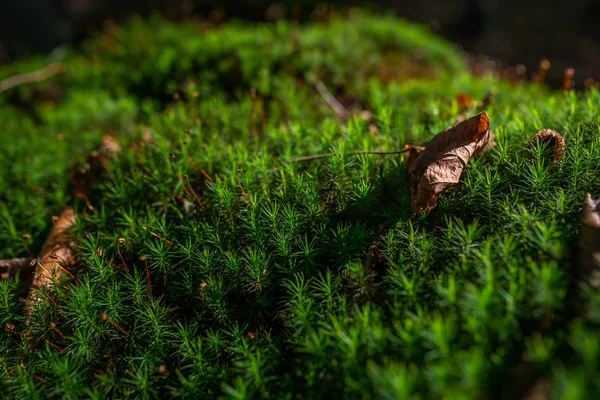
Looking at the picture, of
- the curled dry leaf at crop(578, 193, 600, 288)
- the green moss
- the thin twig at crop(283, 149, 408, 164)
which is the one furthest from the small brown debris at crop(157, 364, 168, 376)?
the curled dry leaf at crop(578, 193, 600, 288)

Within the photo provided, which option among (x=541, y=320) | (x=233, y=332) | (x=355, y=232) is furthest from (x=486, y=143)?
(x=233, y=332)

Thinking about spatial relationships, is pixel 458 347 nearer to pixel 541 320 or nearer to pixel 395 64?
pixel 541 320

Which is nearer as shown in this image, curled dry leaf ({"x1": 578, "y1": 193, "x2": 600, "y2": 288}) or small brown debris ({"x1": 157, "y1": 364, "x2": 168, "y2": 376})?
curled dry leaf ({"x1": 578, "y1": 193, "x2": 600, "y2": 288})

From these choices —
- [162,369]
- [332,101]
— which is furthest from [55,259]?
[332,101]

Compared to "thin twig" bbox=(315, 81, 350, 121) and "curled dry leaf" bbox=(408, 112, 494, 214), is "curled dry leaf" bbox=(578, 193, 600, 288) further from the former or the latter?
"thin twig" bbox=(315, 81, 350, 121)

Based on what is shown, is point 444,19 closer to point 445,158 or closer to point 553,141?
point 553,141

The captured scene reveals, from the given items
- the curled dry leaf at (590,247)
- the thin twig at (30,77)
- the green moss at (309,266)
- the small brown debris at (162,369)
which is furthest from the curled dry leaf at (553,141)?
the thin twig at (30,77)

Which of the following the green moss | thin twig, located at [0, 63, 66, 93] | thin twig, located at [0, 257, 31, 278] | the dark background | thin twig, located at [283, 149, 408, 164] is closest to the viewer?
the green moss
